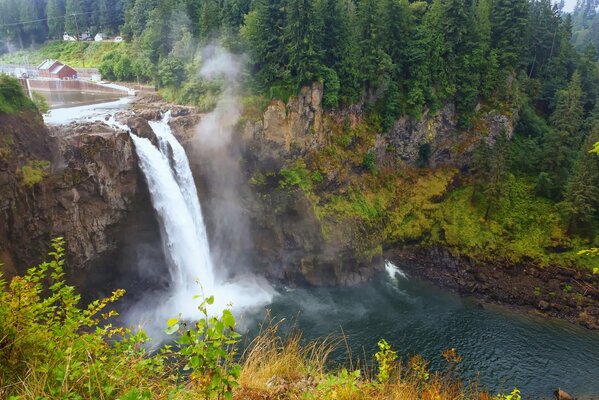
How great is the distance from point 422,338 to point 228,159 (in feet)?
63.2

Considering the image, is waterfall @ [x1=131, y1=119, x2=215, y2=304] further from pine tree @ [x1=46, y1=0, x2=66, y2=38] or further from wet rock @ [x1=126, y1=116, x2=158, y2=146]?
pine tree @ [x1=46, y1=0, x2=66, y2=38]

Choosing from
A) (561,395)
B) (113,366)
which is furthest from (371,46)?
(113,366)

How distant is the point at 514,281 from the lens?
33.6 metres

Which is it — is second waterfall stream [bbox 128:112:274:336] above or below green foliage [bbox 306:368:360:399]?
below

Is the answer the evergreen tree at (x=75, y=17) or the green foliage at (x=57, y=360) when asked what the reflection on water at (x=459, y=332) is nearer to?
the green foliage at (x=57, y=360)

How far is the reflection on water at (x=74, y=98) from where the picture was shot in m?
36.5

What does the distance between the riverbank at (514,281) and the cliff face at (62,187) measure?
2321 centimetres

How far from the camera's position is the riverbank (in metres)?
31.1

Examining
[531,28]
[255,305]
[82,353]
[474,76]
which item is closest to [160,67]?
[255,305]

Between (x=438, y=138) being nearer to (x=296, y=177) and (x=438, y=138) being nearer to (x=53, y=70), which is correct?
(x=296, y=177)

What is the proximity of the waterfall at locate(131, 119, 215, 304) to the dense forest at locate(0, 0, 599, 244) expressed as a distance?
6.76 metres

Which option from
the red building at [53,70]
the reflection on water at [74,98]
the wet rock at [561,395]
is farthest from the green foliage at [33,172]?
the wet rock at [561,395]

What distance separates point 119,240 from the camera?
27297 millimetres

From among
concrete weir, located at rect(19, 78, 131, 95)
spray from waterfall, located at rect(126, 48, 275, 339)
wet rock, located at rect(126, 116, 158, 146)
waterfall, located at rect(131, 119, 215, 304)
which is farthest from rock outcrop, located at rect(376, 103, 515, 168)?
concrete weir, located at rect(19, 78, 131, 95)
